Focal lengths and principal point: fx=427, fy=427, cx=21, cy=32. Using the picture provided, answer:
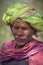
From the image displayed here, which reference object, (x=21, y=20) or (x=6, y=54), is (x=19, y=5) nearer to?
(x=21, y=20)

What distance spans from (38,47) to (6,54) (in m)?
0.32

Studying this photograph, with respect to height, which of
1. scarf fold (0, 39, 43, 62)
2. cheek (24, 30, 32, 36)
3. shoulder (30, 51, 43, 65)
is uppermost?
cheek (24, 30, 32, 36)

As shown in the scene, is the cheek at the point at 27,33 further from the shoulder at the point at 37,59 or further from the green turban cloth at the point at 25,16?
the shoulder at the point at 37,59

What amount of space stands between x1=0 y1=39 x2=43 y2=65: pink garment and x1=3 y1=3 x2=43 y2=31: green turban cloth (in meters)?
0.16

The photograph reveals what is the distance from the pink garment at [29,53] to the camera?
3777 mm

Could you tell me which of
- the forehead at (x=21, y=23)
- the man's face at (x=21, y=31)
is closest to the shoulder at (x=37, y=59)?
the man's face at (x=21, y=31)

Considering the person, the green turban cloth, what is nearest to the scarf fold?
the person

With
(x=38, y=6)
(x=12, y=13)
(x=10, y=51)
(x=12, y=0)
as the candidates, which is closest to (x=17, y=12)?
(x=12, y=13)

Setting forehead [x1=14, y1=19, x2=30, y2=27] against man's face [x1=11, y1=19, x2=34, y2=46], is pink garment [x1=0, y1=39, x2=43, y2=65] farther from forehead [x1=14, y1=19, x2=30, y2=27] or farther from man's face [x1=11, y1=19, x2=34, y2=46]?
forehead [x1=14, y1=19, x2=30, y2=27]

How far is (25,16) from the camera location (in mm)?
3824

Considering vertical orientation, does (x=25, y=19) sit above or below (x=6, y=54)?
above

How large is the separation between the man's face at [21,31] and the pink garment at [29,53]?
53 millimetres

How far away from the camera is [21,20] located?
3.82m

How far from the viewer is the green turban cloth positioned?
3.83 m
